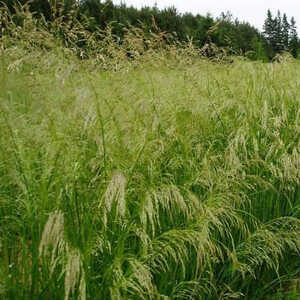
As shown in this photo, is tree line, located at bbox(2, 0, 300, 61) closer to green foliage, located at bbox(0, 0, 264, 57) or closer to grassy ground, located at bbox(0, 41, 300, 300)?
green foliage, located at bbox(0, 0, 264, 57)

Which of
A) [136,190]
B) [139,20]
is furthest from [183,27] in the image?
[136,190]

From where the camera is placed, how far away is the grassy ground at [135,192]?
1.56 m

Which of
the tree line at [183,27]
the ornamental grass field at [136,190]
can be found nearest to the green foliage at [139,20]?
the tree line at [183,27]

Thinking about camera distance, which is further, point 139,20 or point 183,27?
point 183,27

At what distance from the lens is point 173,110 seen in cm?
274

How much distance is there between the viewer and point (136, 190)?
196 cm

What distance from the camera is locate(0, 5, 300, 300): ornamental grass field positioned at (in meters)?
1.56

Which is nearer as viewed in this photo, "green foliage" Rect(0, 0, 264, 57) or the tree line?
"green foliage" Rect(0, 0, 264, 57)

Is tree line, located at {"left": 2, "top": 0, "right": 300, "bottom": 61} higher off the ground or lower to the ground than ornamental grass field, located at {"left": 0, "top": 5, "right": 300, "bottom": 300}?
higher

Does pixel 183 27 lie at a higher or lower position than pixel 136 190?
higher

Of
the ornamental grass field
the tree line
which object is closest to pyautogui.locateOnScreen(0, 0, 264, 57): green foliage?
the tree line

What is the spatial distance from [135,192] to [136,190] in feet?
0.04

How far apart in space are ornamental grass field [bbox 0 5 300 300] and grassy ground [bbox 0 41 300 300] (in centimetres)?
1

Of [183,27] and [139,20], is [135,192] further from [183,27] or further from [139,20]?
[183,27]
